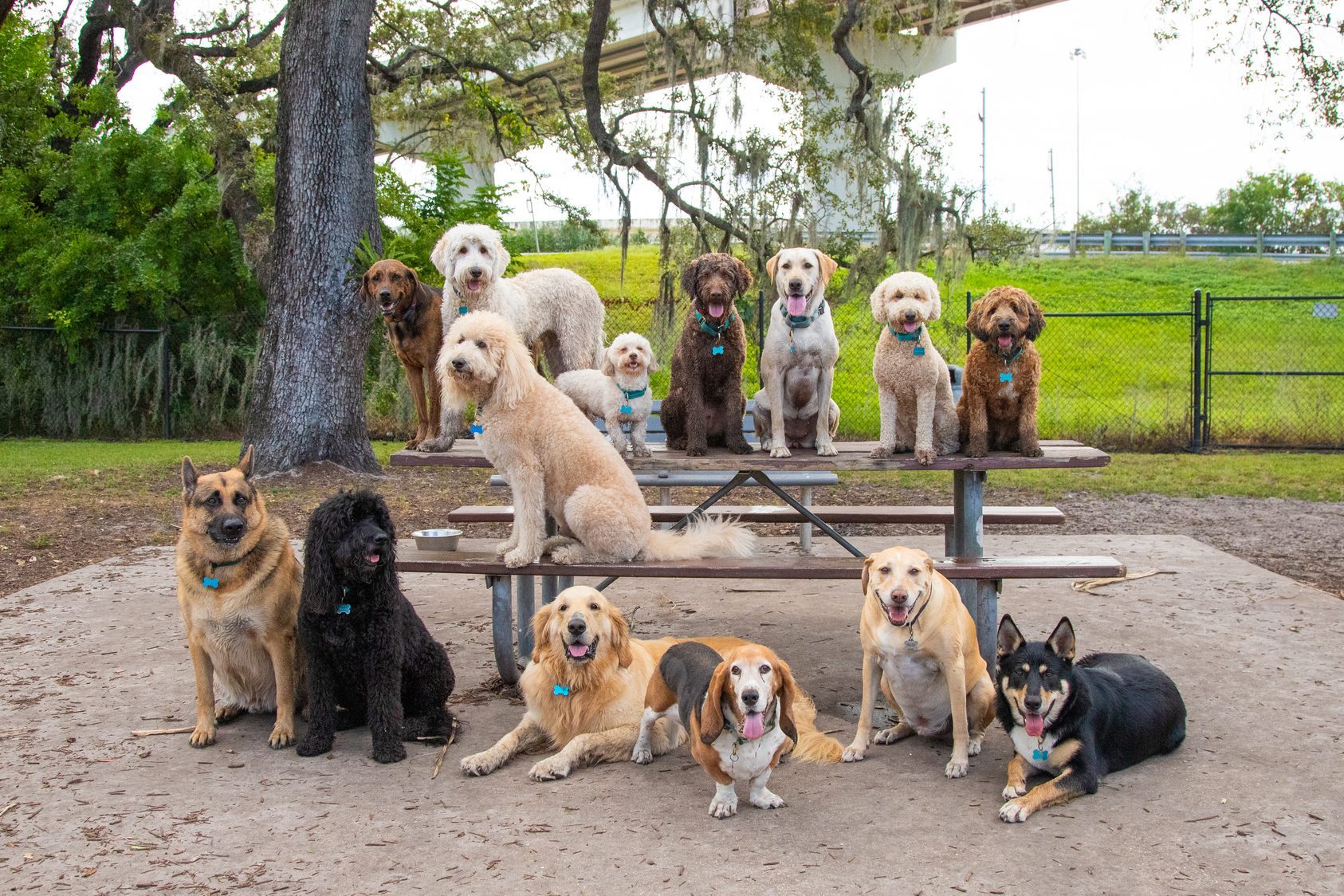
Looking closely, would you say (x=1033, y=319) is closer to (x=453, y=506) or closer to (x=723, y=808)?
(x=723, y=808)

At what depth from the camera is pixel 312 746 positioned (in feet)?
13.7

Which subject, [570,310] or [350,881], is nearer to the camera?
[350,881]

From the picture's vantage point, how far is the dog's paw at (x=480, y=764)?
3.98 metres

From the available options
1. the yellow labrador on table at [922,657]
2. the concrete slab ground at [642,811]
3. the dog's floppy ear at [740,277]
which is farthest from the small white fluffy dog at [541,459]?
the yellow labrador on table at [922,657]

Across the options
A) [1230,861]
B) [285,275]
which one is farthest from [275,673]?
[285,275]

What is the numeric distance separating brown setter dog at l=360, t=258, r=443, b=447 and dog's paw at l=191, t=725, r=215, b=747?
1643mm

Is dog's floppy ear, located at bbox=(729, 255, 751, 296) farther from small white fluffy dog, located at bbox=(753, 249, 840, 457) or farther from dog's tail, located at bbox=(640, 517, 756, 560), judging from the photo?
dog's tail, located at bbox=(640, 517, 756, 560)

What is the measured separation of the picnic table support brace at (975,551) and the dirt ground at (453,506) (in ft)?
10.1

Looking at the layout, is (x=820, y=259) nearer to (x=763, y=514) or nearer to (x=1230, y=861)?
(x=763, y=514)

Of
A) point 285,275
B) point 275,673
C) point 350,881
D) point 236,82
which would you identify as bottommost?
point 350,881

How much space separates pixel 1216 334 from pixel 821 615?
16.8m

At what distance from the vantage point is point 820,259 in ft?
16.0

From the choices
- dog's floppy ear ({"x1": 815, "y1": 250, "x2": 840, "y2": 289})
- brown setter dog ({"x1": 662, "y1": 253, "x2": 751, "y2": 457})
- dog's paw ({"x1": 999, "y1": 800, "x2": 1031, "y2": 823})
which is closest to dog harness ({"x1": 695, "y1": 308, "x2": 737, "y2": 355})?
brown setter dog ({"x1": 662, "y1": 253, "x2": 751, "y2": 457})

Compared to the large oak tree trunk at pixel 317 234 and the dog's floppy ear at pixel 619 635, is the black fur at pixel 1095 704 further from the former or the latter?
the large oak tree trunk at pixel 317 234
